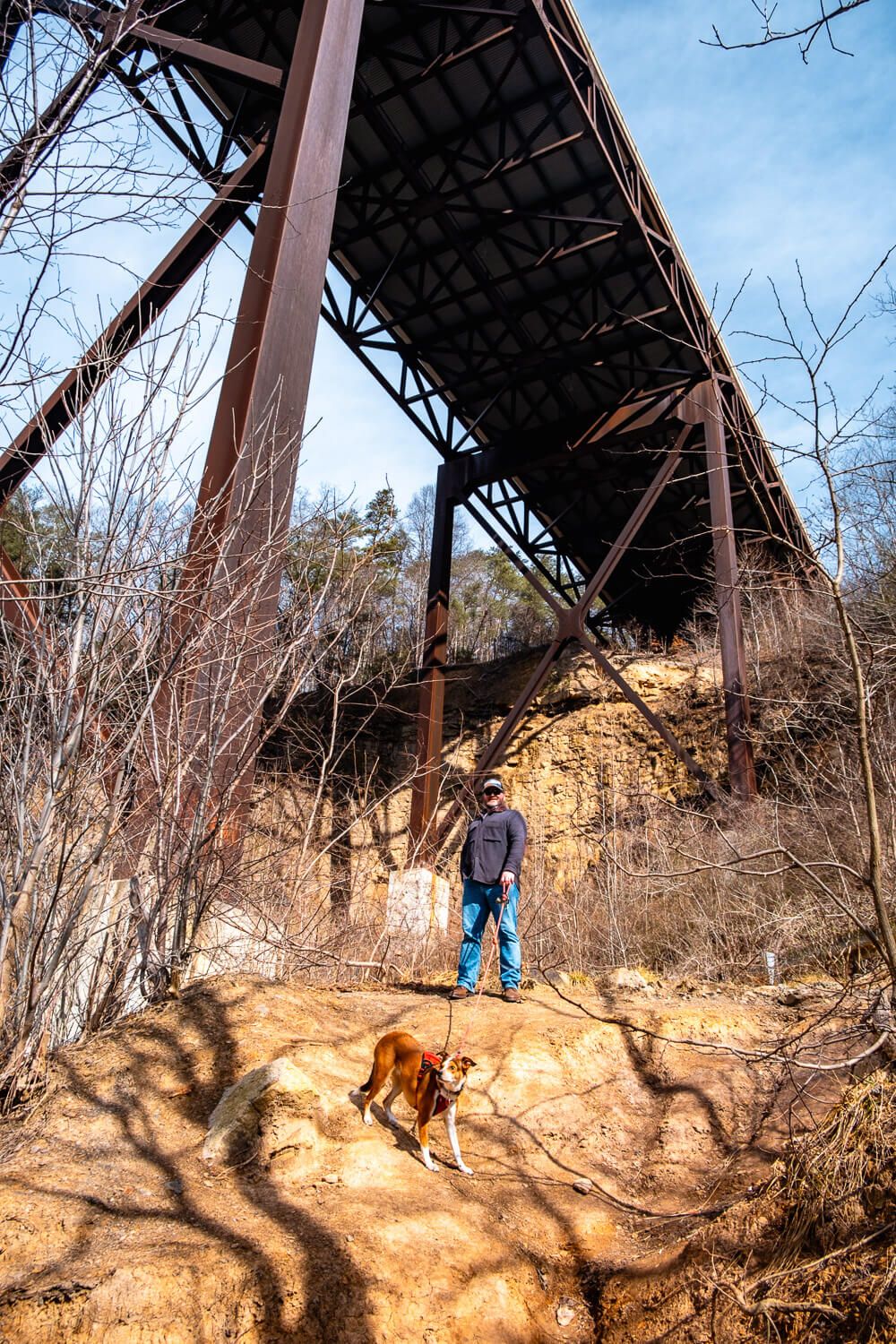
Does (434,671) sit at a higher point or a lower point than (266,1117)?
higher

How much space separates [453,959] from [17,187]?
7.49 meters

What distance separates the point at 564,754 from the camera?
15258 millimetres

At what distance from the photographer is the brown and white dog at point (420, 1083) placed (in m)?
3.58

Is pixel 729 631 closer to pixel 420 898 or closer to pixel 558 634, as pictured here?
pixel 558 634

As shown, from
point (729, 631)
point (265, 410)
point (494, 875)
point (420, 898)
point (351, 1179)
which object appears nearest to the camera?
point (351, 1179)

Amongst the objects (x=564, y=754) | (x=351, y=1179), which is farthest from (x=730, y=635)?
(x=351, y=1179)

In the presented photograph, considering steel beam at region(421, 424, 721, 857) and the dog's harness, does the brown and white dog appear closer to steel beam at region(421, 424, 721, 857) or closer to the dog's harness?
the dog's harness

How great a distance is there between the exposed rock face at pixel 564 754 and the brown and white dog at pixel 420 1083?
963 cm

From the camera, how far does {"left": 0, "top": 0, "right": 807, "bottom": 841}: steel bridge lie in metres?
6.41

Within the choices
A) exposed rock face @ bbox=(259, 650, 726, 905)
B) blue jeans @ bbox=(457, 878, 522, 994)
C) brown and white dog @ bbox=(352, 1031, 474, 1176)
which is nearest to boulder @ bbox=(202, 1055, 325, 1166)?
brown and white dog @ bbox=(352, 1031, 474, 1176)

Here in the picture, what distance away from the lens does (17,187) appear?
Answer: 2557 millimetres

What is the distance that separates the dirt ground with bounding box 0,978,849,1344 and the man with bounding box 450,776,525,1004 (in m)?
0.71

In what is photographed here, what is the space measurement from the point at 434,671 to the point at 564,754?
3094 millimetres

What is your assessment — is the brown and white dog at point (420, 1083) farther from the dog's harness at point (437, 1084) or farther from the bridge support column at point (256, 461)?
the bridge support column at point (256, 461)
